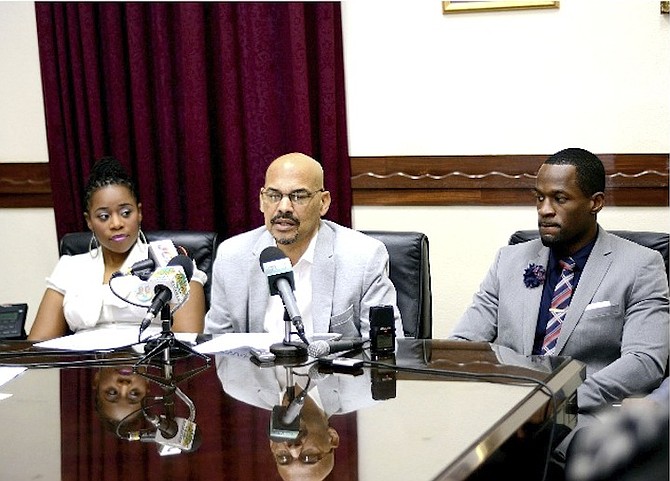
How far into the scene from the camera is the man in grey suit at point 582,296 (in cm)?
285

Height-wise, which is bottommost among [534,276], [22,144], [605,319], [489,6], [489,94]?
[605,319]

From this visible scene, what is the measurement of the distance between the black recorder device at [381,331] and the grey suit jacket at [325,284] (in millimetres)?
470

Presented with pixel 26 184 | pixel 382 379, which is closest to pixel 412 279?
pixel 382 379

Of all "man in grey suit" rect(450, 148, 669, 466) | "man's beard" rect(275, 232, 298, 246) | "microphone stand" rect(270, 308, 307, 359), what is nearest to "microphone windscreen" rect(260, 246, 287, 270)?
"microphone stand" rect(270, 308, 307, 359)

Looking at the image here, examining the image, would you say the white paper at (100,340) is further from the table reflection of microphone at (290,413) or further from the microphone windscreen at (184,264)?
the table reflection of microphone at (290,413)

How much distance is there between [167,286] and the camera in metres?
2.53

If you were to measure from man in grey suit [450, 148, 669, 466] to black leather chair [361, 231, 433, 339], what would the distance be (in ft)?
0.50

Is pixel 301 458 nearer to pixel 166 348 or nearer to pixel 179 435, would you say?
pixel 179 435

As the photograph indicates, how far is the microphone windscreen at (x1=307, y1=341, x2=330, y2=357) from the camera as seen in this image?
2.57 m

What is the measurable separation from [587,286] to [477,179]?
1047 mm

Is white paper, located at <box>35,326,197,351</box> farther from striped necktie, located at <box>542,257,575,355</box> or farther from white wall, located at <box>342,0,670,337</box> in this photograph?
white wall, located at <box>342,0,670,337</box>

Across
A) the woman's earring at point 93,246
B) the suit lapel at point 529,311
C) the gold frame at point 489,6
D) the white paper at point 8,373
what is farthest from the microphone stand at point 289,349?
the gold frame at point 489,6

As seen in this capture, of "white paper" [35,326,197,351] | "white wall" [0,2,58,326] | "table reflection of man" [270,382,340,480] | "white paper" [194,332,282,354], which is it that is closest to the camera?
"table reflection of man" [270,382,340,480]

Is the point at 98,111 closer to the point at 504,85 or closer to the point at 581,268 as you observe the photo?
the point at 504,85
